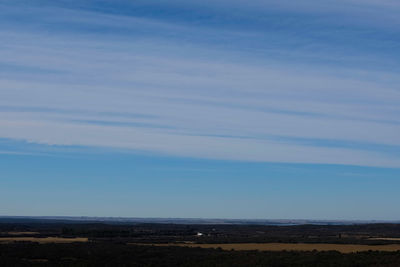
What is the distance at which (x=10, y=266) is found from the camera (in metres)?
53.2

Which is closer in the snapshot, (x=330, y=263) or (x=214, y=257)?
(x=330, y=263)

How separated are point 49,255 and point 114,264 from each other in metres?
12.3

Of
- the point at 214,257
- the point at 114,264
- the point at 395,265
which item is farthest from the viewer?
the point at 214,257

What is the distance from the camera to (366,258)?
190 ft

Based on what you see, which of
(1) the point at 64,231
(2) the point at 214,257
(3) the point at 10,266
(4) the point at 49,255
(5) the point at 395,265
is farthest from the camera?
(1) the point at 64,231

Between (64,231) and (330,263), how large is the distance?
97.1 metres

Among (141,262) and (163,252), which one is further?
(163,252)

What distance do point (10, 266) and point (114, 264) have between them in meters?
9.25

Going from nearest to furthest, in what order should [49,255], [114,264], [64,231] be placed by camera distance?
[114,264]
[49,255]
[64,231]

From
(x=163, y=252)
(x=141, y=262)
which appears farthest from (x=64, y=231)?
(x=141, y=262)

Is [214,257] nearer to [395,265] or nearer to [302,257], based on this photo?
[302,257]

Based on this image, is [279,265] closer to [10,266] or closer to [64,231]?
[10,266]

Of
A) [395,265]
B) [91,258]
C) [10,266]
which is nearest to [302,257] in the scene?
[395,265]

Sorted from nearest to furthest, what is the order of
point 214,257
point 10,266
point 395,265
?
point 395,265 < point 10,266 < point 214,257
